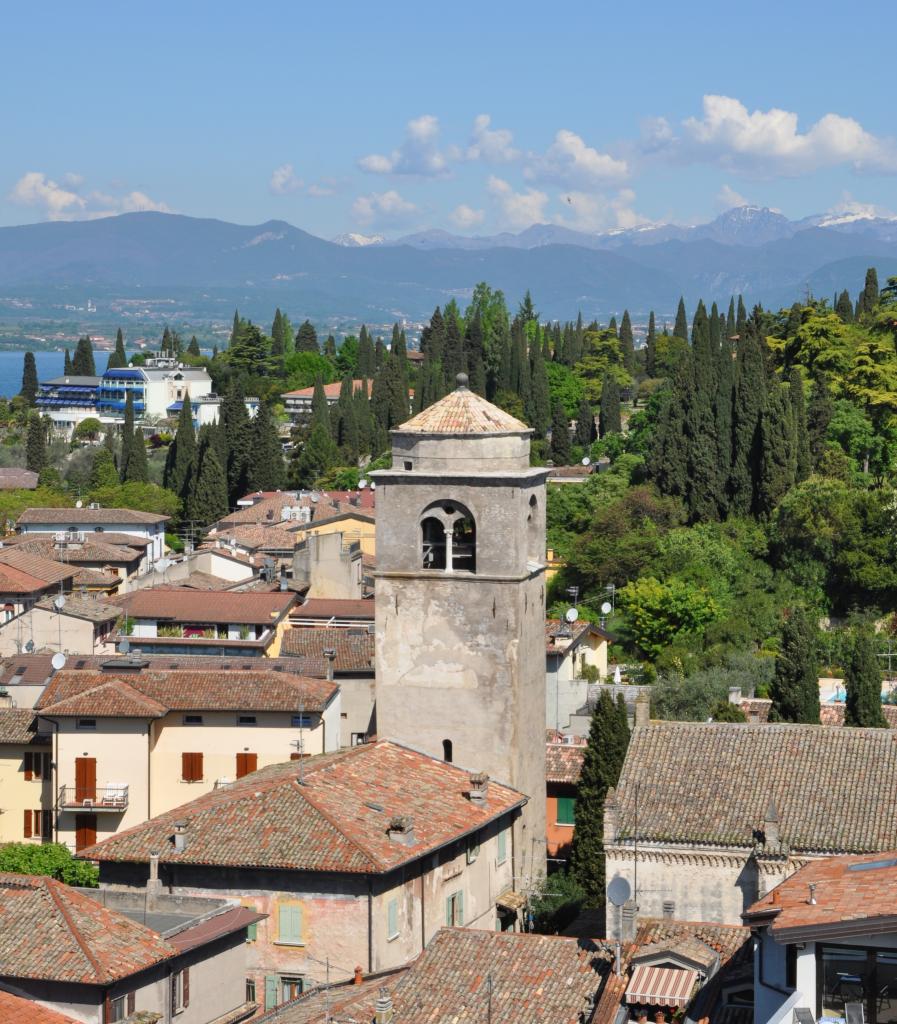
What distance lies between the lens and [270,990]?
28141mm

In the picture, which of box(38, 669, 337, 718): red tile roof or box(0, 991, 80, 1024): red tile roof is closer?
box(0, 991, 80, 1024): red tile roof

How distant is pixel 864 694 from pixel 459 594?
12255 mm

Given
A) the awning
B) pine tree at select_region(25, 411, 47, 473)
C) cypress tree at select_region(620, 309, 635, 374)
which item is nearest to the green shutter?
the awning

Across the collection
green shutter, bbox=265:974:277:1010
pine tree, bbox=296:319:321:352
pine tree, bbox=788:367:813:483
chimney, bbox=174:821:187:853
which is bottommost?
green shutter, bbox=265:974:277:1010

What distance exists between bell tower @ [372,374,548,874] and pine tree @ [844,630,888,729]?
10357 millimetres

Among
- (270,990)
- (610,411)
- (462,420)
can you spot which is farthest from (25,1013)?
(610,411)

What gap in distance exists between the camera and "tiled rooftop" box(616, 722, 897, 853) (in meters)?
28.6

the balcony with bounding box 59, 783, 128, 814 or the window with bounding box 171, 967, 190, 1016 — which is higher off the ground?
the window with bounding box 171, 967, 190, 1016

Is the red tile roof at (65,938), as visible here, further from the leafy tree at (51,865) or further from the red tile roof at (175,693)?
the red tile roof at (175,693)

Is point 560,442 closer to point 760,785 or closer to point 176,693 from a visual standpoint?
point 176,693

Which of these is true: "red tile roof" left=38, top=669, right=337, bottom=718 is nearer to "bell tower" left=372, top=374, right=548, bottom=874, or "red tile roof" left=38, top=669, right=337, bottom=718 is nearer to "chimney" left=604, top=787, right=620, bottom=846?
"bell tower" left=372, top=374, right=548, bottom=874

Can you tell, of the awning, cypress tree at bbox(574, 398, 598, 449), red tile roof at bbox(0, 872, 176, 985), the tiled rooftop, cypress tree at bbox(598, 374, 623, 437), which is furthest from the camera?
cypress tree at bbox(574, 398, 598, 449)

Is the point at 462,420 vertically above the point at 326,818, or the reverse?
the point at 462,420

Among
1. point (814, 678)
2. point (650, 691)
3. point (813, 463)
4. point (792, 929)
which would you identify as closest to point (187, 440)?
point (813, 463)
